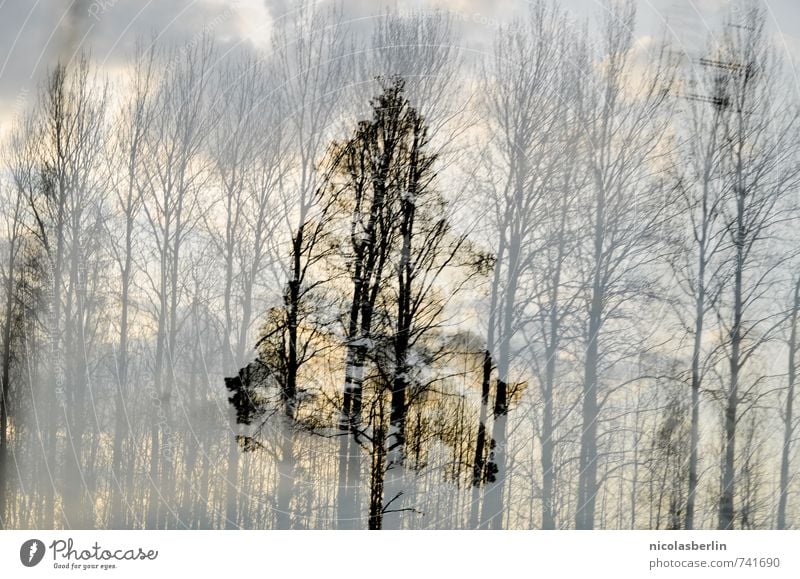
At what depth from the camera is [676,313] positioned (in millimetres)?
3326

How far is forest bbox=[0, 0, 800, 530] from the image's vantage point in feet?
10.1

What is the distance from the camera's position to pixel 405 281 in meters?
3.15

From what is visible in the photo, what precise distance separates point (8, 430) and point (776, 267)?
3521 millimetres

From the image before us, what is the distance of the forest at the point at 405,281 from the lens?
Answer: 3.07m

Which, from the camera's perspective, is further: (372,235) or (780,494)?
(780,494)

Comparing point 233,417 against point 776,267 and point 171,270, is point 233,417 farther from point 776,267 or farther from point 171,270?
point 776,267

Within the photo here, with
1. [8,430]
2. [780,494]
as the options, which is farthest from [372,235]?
[780,494]

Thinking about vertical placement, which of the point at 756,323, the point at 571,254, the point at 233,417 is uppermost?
the point at 571,254

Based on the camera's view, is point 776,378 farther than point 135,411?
Yes
